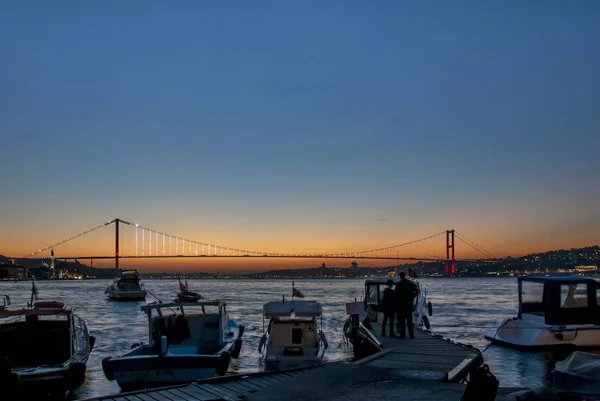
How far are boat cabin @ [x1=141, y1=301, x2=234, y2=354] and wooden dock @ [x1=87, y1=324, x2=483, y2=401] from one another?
21.7 feet

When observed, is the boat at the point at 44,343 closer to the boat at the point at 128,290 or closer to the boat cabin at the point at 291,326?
the boat cabin at the point at 291,326

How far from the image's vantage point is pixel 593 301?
21.4m

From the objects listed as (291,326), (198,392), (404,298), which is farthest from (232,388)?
(291,326)

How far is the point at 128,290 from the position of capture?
6875 centimetres

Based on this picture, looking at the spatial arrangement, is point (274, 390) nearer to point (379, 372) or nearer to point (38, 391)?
point (379, 372)

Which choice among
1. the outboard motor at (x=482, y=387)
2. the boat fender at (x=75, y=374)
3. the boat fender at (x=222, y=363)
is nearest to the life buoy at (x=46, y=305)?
the boat fender at (x=75, y=374)

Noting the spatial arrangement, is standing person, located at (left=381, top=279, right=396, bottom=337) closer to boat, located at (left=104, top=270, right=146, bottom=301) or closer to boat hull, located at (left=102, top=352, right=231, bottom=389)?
boat hull, located at (left=102, top=352, right=231, bottom=389)

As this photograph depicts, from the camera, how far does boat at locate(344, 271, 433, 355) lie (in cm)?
2009

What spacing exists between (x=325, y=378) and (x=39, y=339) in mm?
9906

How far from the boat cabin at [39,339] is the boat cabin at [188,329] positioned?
2.07 metres

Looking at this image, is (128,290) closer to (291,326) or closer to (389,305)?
(291,326)

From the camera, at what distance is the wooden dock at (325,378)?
9469mm

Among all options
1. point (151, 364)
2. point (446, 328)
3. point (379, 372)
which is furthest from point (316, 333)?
point (446, 328)

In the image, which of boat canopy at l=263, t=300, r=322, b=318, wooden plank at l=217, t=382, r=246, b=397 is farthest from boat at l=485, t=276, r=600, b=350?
wooden plank at l=217, t=382, r=246, b=397
